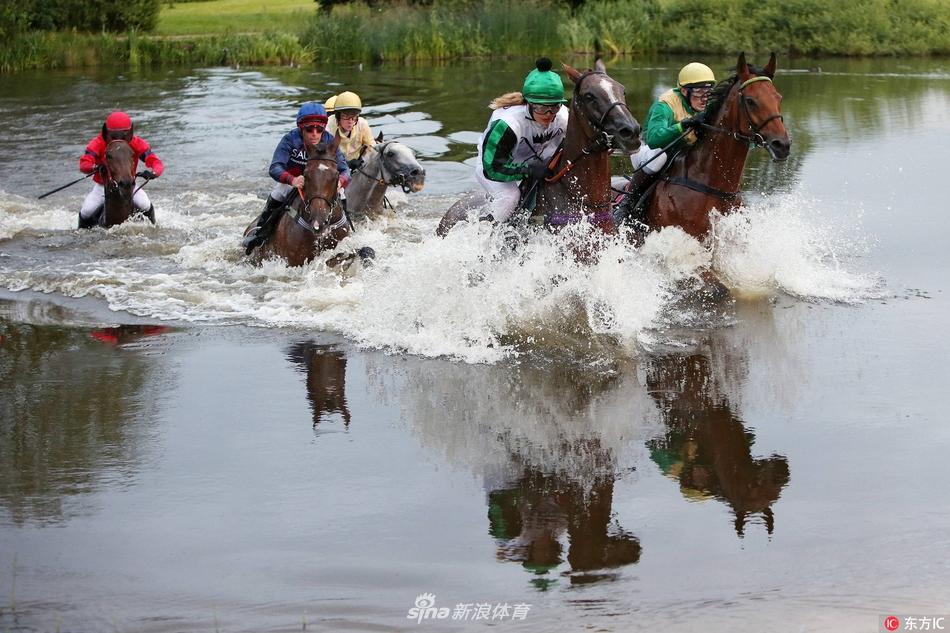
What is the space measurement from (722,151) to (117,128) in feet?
24.6

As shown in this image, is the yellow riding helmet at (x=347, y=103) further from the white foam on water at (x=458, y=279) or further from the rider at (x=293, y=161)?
the rider at (x=293, y=161)

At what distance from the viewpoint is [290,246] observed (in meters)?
13.0

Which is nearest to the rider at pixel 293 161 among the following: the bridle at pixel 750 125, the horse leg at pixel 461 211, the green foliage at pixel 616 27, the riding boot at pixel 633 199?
the horse leg at pixel 461 211

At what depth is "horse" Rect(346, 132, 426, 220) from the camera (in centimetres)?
1469

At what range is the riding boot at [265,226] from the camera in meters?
13.4

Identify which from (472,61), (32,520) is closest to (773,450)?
(32,520)

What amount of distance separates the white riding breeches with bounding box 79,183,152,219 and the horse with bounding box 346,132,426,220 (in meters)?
2.57

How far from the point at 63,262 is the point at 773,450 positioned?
944 centimetres

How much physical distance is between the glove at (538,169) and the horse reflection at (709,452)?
77.9 inches

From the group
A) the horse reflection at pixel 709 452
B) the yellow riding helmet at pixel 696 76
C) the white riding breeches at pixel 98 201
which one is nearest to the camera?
the horse reflection at pixel 709 452

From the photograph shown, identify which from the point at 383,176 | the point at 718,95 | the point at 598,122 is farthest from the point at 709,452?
the point at 383,176

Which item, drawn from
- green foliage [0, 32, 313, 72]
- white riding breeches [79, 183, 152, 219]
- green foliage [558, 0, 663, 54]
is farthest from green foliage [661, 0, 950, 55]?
white riding breeches [79, 183, 152, 219]

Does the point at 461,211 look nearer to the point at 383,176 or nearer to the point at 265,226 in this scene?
the point at 265,226

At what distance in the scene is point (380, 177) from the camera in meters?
15.1
